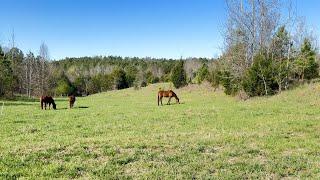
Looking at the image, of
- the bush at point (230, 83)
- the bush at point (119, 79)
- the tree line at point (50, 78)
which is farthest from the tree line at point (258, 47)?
the bush at point (119, 79)

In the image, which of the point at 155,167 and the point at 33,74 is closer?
the point at 155,167

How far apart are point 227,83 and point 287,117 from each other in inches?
1023

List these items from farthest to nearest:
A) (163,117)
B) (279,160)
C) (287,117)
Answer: (163,117), (287,117), (279,160)

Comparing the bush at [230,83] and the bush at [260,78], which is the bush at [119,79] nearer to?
the bush at [230,83]

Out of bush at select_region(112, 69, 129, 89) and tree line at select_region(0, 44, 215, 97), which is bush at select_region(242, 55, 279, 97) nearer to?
tree line at select_region(0, 44, 215, 97)

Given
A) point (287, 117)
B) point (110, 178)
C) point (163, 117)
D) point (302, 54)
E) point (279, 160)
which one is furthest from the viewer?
point (302, 54)

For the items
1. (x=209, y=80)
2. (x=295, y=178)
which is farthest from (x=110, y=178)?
(x=209, y=80)

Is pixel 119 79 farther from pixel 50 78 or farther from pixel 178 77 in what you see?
pixel 178 77

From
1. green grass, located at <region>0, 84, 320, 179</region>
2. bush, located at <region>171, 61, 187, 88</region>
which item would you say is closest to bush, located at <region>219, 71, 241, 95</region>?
green grass, located at <region>0, 84, 320, 179</region>

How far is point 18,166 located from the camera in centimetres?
1009

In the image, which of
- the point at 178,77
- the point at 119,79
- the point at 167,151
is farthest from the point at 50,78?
the point at 167,151

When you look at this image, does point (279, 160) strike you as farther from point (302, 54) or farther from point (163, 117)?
point (302, 54)

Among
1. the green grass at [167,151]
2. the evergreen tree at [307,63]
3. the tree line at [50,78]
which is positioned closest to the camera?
the green grass at [167,151]

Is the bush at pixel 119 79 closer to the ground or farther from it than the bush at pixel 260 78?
farther from it
